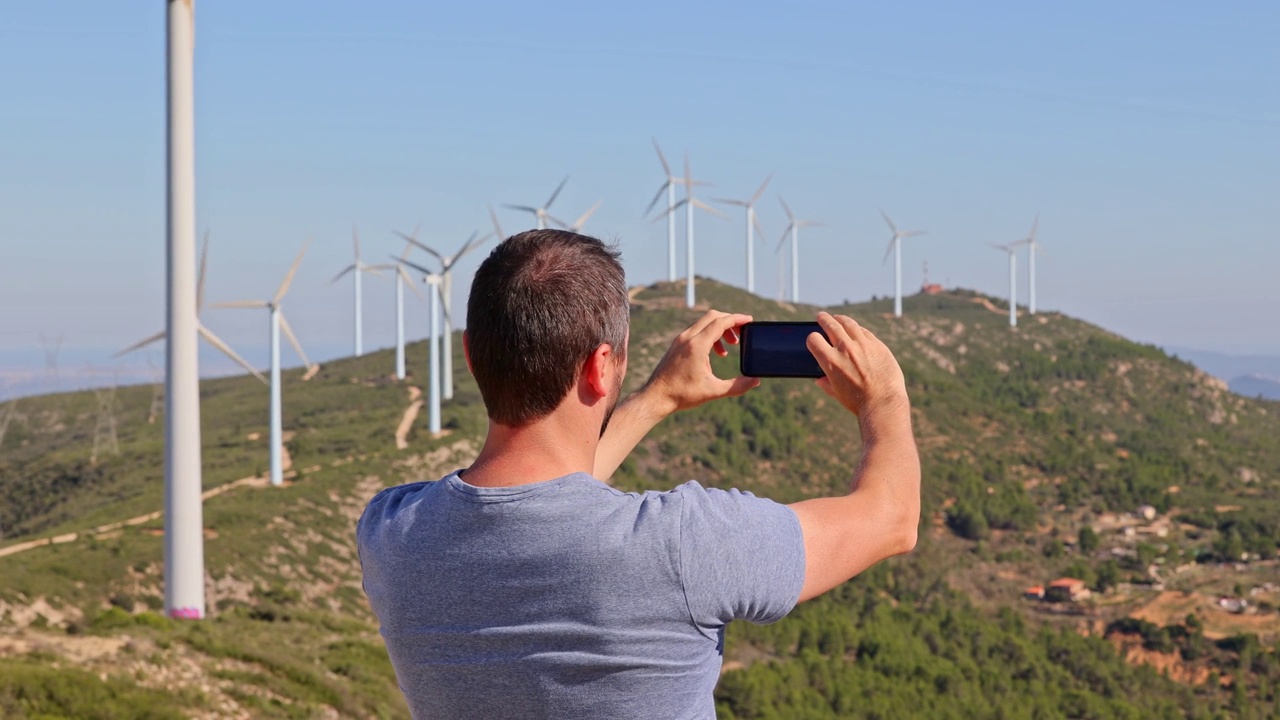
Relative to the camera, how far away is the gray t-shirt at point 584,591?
3.53 meters

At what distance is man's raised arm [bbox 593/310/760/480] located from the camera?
15.5 feet

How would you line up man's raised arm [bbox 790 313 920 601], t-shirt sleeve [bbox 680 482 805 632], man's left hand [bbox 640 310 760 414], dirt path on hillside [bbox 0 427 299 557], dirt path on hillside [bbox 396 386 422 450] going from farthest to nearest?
dirt path on hillside [bbox 396 386 422 450]
dirt path on hillside [bbox 0 427 299 557]
man's left hand [bbox 640 310 760 414]
man's raised arm [bbox 790 313 920 601]
t-shirt sleeve [bbox 680 482 805 632]

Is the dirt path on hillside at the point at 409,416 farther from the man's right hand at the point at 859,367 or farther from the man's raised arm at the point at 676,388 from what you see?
the man's right hand at the point at 859,367

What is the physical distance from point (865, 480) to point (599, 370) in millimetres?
857

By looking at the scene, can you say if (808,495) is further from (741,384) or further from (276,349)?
(741,384)

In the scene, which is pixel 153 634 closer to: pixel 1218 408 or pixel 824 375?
pixel 824 375

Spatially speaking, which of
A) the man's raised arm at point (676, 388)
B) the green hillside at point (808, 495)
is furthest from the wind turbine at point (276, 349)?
the man's raised arm at point (676, 388)

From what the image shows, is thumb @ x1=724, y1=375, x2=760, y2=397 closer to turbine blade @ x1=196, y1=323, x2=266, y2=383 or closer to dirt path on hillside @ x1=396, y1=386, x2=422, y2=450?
turbine blade @ x1=196, y1=323, x2=266, y2=383

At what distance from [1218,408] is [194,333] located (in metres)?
172

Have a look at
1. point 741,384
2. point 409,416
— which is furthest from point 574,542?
point 409,416

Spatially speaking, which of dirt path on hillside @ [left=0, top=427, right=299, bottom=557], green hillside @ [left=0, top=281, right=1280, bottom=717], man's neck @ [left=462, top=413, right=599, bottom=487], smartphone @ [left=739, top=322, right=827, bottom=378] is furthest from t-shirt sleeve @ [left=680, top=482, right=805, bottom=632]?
dirt path on hillside @ [left=0, top=427, right=299, bottom=557]

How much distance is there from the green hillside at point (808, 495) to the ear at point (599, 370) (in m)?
17.0

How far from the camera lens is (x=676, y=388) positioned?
5020 mm

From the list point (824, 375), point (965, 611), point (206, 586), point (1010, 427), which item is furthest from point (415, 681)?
point (1010, 427)
